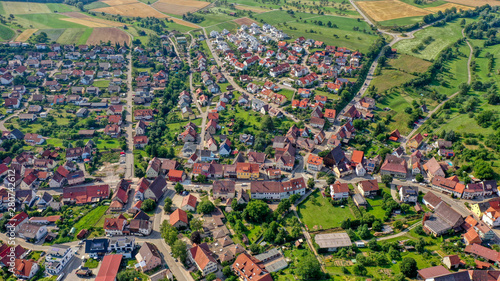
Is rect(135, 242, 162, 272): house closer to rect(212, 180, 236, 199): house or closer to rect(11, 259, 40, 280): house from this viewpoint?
rect(11, 259, 40, 280): house

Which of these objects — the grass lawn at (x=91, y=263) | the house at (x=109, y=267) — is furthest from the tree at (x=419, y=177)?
the grass lawn at (x=91, y=263)

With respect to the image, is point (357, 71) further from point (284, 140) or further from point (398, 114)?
point (284, 140)

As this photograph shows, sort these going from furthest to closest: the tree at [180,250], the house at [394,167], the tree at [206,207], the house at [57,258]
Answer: the house at [394,167] → the tree at [206,207] → the tree at [180,250] → the house at [57,258]

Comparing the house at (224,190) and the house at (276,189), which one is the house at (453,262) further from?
the house at (224,190)

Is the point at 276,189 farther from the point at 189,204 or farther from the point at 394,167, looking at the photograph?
the point at 394,167

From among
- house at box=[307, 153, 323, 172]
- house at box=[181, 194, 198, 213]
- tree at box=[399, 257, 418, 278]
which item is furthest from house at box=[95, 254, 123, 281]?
tree at box=[399, 257, 418, 278]

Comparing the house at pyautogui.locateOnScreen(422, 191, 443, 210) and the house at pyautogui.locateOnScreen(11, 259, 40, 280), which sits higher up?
the house at pyautogui.locateOnScreen(422, 191, 443, 210)
